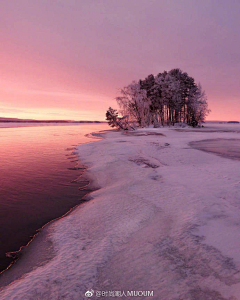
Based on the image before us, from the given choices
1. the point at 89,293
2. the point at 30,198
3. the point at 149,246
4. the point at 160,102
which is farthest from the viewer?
the point at 160,102

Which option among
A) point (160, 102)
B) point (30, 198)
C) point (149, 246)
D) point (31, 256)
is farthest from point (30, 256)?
point (160, 102)

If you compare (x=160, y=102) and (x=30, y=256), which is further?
(x=160, y=102)

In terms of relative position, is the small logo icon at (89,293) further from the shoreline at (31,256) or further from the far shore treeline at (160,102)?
the far shore treeline at (160,102)

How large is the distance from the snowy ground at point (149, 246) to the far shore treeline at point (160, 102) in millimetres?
29308

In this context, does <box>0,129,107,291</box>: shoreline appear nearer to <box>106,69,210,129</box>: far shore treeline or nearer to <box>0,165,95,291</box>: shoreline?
<box>0,165,95,291</box>: shoreline

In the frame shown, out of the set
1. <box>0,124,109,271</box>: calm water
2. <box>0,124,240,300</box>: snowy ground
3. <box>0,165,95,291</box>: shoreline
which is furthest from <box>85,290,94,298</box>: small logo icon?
<box>0,124,109,271</box>: calm water

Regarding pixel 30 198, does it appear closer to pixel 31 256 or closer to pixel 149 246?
pixel 31 256

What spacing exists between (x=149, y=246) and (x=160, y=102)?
39.5 m

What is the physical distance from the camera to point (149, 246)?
2527 millimetres

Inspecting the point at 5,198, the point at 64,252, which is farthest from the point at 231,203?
the point at 5,198

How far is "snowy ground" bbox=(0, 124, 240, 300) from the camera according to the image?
74.9 inches

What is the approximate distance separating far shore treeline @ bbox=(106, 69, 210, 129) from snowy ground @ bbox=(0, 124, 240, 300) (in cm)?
2931

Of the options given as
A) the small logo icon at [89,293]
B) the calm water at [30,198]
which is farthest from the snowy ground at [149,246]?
the calm water at [30,198]

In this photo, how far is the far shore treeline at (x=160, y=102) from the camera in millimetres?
33594
